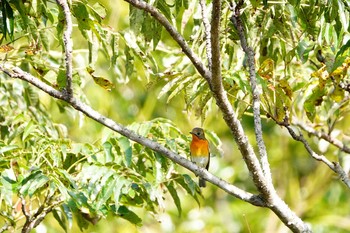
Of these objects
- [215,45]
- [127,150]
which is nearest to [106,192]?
[127,150]

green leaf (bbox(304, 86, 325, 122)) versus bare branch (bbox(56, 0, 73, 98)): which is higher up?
green leaf (bbox(304, 86, 325, 122))

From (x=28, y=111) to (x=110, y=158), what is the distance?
1.19 metres

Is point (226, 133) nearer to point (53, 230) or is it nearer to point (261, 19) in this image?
point (53, 230)

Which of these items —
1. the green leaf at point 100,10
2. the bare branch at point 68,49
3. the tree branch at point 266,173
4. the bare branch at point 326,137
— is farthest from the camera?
the bare branch at point 326,137

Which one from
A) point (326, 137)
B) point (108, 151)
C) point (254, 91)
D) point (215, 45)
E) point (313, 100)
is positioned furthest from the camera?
point (326, 137)

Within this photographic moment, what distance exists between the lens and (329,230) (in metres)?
9.08

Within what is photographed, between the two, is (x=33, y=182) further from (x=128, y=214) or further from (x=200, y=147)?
(x=200, y=147)

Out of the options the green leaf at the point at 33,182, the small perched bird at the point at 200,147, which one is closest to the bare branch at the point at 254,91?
the green leaf at the point at 33,182

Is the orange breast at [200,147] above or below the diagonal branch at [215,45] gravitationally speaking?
above

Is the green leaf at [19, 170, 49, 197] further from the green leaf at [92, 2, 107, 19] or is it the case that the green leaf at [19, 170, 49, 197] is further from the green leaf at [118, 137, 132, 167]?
the green leaf at [92, 2, 107, 19]

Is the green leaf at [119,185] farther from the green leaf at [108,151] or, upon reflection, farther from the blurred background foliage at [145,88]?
the green leaf at [108,151]

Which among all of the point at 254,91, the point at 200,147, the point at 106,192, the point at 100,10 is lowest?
the point at 106,192

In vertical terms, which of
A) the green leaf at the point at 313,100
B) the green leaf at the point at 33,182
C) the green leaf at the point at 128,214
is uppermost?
the green leaf at the point at 313,100

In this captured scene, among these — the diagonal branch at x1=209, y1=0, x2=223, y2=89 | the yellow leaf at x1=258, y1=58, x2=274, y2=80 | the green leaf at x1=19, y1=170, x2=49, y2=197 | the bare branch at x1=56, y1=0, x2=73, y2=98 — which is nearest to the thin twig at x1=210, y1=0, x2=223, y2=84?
the diagonal branch at x1=209, y1=0, x2=223, y2=89
